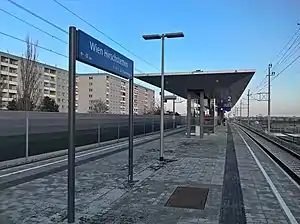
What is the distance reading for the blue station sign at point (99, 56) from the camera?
222 inches

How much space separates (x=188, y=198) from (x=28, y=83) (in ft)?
125

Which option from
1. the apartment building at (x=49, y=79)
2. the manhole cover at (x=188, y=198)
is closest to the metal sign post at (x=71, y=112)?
the manhole cover at (x=188, y=198)

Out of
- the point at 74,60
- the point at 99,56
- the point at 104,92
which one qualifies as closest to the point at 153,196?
the point at 99,56

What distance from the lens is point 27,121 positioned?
508 inches

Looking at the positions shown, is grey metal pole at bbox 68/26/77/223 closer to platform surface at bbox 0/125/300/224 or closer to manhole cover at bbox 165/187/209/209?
platform surface at bbox 0/125/300/224

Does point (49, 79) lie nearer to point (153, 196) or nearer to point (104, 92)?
point (104, 92)

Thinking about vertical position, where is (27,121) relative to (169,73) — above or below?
below

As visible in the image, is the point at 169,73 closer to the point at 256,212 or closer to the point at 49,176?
the point at 49,176

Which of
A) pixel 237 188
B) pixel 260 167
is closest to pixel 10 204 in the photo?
pixel 237 188

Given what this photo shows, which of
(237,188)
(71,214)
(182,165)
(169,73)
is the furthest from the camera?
(169,73)

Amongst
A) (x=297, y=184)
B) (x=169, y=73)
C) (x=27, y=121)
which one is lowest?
(x=297, y=184)

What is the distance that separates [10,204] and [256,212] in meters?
4.63

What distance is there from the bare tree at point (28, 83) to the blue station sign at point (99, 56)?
3311 centimetres

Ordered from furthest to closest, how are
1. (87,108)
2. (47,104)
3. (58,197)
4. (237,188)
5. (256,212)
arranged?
1. (87,108)
2. (47,104)
3. (237,188)
4. (58,197)
5. (256,212)
